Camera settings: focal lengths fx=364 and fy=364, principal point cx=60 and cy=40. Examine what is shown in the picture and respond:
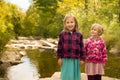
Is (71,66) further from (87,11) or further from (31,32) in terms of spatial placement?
(31,32)

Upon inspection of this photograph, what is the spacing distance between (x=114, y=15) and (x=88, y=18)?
747cm

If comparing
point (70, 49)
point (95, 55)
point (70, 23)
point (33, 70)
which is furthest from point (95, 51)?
point (33, 70)

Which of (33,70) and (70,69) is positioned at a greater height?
(70,69)

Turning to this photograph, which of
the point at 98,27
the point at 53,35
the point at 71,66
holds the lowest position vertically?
the point at 53,35

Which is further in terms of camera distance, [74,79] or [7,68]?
[7,68]

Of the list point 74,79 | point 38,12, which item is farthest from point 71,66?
point 38,12

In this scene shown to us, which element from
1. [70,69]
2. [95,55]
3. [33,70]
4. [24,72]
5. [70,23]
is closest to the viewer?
[70,23]

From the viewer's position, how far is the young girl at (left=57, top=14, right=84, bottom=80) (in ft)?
21.8

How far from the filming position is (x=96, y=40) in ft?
23.3

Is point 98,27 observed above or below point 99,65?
above

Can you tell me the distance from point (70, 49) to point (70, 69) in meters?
0.37

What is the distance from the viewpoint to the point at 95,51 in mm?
7066

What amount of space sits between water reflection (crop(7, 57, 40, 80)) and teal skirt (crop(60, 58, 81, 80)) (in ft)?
22.9

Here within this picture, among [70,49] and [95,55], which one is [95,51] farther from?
[70,49]
